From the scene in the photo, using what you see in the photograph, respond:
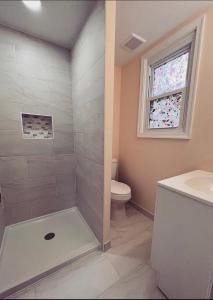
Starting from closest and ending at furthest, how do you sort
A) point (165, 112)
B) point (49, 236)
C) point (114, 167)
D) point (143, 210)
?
point (49, 236)
point (165, 112)
point (143, 210)
point (114, 167)

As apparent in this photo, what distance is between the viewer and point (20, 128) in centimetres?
143

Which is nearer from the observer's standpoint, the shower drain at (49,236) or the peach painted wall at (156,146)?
the peach painted wall at (156,146)

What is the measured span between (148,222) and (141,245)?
1.30 feet

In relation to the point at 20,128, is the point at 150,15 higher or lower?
higher

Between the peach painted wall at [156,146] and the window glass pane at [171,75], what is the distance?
20 cm

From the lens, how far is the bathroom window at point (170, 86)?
3.83ft

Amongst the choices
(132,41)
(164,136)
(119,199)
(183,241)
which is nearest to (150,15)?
(132,41)

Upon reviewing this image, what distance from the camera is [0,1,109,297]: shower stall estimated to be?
3.59 ft

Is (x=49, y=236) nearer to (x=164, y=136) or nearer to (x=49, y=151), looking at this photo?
(x=49, y=151)

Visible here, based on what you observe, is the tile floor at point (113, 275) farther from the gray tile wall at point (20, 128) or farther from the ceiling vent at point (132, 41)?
the ceiling vent at point (132, 41)

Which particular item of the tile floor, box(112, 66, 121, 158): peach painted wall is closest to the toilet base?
the tile floor

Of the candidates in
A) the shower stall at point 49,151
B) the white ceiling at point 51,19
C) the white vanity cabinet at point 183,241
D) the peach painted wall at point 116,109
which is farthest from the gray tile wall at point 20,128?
the white vanity cabinet at point 183,241

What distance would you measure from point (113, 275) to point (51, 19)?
1.99 m

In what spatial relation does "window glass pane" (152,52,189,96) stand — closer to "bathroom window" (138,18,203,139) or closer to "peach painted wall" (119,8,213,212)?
"bathroom window" (138,18,203,139)
